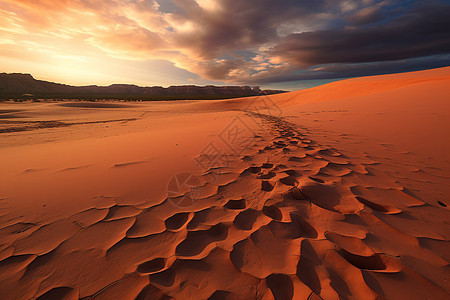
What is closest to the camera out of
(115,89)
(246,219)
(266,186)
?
(246,219)

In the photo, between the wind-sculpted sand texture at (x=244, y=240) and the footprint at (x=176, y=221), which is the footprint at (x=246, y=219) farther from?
the footprint at (x=176, y=221)

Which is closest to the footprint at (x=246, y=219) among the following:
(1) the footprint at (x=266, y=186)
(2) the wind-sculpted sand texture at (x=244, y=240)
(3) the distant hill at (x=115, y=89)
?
(2) the wind-sculpted sand texture at (x=244, y=240)

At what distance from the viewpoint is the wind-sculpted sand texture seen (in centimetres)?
112

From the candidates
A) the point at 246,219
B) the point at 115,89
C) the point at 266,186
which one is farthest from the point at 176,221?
the point at 115,89

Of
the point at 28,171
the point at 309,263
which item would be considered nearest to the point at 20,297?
the point at 309,263

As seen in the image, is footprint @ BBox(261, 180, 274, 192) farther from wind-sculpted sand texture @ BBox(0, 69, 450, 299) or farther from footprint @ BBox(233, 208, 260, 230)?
footprint @ BBox(233, 208, 260, 230)

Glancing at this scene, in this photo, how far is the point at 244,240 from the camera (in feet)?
4.83

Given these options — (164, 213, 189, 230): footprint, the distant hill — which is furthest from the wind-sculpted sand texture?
the distant hill

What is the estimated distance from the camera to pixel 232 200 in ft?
6.84

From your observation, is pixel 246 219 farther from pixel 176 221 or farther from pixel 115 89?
pixel 115 89

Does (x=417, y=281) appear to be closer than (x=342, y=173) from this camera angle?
Yes

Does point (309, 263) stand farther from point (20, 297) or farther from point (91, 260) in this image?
point (20, 297)

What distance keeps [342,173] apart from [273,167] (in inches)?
40.4

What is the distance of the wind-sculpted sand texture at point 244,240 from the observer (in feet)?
3.66
